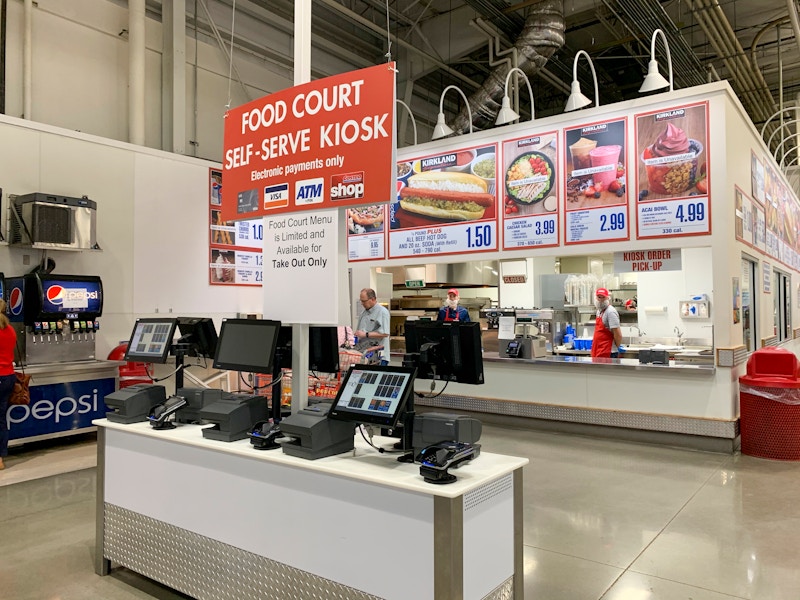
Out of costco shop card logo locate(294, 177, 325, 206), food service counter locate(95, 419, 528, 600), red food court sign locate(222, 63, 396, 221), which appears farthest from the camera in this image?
A: costco shop card logo locate(294, 177, 325, 206)

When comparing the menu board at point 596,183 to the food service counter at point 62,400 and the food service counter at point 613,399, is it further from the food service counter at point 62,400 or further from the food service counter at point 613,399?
the food service counter at point 62,400

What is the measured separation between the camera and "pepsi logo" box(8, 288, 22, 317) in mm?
5824

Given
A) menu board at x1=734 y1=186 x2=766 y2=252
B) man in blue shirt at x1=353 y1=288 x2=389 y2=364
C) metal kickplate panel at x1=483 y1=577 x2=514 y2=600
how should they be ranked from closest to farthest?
metal kickplate panel at x1=483 y1=577 x2=514 y2=600
menu board at x1=734 y1=186 x2=766 y2=252
man in blue shirt at x1=353 y1=288 x2=389 y2=364

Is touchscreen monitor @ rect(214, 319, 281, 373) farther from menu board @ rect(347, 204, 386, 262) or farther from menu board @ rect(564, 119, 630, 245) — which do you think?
menu board @ rect(347, 204, 386, 262)

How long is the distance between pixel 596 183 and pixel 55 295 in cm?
586

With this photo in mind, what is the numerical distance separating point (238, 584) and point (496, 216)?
17.7 feet

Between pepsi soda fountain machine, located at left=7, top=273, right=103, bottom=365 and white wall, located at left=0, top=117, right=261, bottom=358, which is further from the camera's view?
white wall, located at left=0, top=117, right=261, bottom=358

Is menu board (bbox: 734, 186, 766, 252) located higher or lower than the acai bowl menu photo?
lower

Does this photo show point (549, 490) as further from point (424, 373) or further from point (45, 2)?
point (45, 2)

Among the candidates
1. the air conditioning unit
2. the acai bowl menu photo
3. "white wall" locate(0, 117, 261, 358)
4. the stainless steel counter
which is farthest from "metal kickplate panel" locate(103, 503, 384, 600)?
the acai bowl menu photo

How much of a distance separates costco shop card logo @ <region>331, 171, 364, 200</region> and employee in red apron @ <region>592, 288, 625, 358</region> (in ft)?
16.4

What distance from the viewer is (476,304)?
32.9ft

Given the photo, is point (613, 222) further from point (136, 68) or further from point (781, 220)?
point (136, 68)

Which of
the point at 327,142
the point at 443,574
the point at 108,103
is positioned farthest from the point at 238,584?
the point at 108,103
